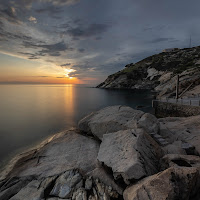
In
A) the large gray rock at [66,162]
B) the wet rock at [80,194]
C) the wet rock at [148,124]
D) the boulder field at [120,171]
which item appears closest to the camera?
the boulder field at [120,171]

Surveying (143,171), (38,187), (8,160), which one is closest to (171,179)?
(143,171)

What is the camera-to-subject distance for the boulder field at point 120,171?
170 inches

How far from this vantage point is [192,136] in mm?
9969

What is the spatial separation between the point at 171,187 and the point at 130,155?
2.19 metres

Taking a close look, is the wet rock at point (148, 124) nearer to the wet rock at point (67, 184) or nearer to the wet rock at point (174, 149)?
the wet rock at point (174, 149)

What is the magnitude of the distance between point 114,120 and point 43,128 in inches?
671

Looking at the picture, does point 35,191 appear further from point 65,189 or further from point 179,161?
point 179,161

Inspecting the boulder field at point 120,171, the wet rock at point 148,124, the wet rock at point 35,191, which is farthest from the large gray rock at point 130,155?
the wet rock at point 35,191

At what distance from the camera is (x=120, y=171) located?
5375mm

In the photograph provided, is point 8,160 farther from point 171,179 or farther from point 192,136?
point 192,136

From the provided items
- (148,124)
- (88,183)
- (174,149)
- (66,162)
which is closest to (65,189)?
(88,183)

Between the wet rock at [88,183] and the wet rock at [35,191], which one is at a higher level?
the wet rock at [88,183]

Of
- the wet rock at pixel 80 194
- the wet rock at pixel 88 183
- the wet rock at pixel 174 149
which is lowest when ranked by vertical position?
the wet rock at pixel 80 194

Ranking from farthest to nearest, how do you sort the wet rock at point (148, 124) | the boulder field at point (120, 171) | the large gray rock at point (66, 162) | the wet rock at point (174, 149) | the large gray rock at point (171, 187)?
1. the wet rock at point (148, 124)
2. the wet rock at point (174, 149)
3. the large gray rock at point (66, 162)
4. the boulder field at point (120, 171)
5. the large gray rock at point (171, 187)
